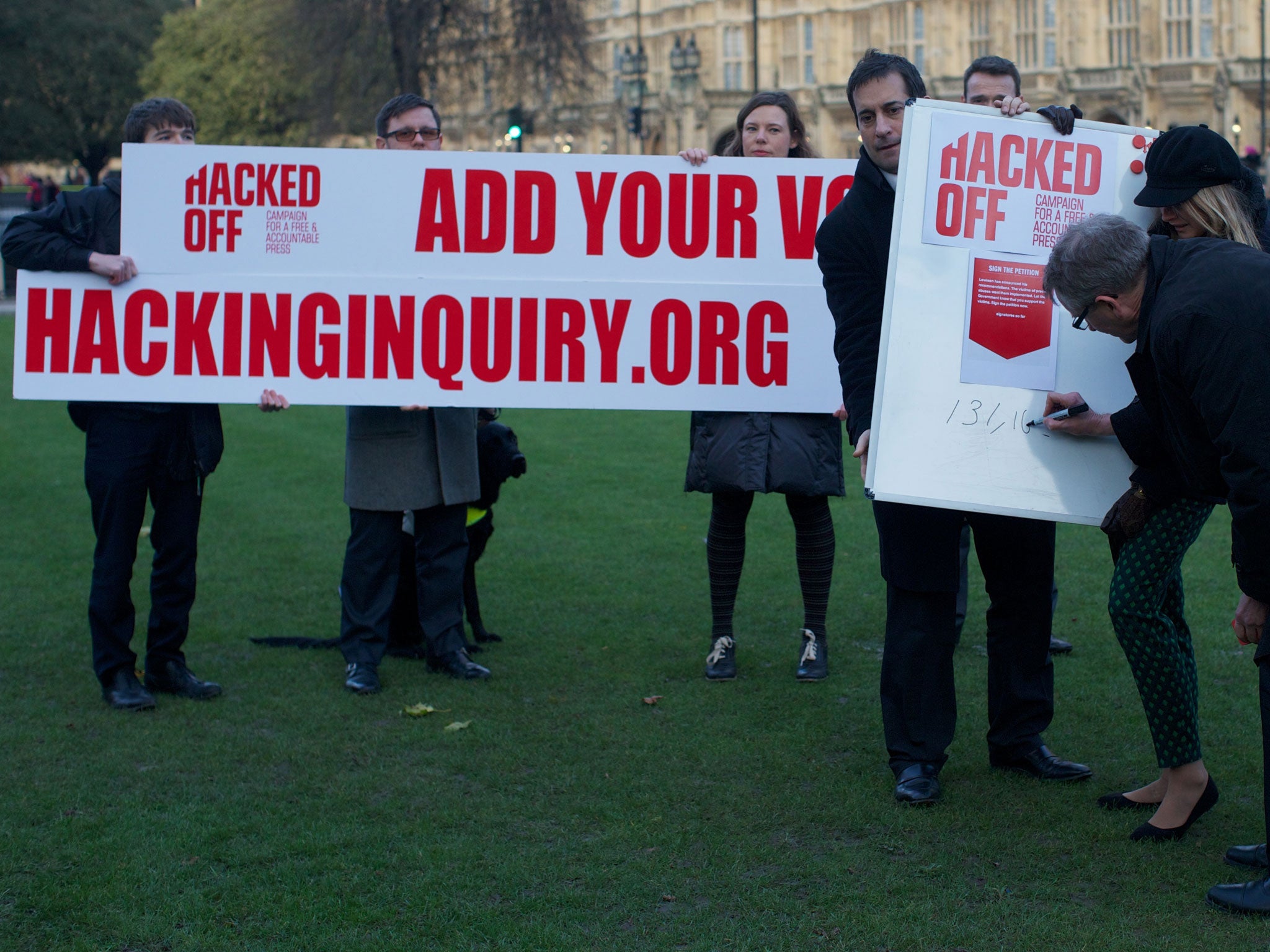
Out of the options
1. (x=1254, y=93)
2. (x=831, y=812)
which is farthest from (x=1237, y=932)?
(x=1254, y=93)

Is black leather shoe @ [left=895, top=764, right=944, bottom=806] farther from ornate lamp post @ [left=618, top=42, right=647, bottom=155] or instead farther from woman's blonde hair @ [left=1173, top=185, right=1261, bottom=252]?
ornate lamp post @ [left=618, top=42, right=647, bottom=155]

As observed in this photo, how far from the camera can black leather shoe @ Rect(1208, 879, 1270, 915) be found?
11.9ft

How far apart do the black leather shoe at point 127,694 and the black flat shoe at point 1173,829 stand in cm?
368

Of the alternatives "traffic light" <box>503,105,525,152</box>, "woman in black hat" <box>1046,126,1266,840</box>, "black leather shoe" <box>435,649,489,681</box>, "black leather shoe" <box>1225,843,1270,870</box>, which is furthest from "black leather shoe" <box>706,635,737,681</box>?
"traffic light" <box>503,105,525,152</box>

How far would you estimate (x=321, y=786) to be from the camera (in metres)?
4.77

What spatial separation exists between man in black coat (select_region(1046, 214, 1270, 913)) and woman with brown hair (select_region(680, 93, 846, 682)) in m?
2.05

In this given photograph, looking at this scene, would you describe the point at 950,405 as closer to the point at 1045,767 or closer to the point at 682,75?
the point at 1045,767

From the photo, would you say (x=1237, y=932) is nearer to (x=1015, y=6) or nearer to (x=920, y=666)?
(x=920, y=666)

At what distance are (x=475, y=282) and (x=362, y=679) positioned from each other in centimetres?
169

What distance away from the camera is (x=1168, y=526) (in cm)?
400

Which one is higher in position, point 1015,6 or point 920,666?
point 1015,6

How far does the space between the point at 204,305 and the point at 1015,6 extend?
202 ft

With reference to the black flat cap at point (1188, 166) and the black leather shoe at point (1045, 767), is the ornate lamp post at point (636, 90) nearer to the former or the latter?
the black leather shoe at point (1045, 767)

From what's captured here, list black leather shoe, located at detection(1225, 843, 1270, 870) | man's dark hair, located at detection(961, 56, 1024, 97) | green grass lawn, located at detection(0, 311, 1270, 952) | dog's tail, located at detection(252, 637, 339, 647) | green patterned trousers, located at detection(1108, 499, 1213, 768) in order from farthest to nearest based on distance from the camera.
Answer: dog's tail, located at detection(252, 637, 339, 647) < man's dark hair, located at detection(961, 56, 1024, 97) < green patterned trousers, located at detection(1108, 499, 1213, 768) < black leather shoe, located at detection(1225, 843, 1270, 870) < green grass lawn, located at detection(0, 311, 1270, 952)
